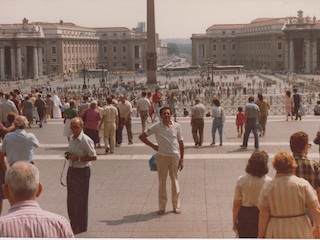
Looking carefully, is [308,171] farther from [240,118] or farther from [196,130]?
[240,118]

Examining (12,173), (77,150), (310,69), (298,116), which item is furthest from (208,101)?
(310,69)

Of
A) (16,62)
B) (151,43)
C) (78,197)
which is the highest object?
(16,62)

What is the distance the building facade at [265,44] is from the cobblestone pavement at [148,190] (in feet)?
201

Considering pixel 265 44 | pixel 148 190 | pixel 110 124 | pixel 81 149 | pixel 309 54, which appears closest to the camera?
pixel 81 149

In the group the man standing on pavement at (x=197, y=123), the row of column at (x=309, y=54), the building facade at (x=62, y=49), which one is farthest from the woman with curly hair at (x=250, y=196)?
the row of column at (x=309, y=54)

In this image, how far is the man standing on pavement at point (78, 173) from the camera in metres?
6.93

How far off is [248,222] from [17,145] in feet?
11.4

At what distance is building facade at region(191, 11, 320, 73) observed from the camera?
3607 inches

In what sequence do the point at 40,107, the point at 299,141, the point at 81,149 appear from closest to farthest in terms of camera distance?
the point at 299,141 → the point at 81,149 → the point at 40,107

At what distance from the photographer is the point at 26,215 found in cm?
349

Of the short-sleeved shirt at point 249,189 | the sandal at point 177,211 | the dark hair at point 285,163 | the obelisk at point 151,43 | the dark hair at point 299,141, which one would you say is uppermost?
the obelisk at point 151,43

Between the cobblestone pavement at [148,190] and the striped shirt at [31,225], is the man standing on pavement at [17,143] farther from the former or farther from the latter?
the striped shirt at [31,225]

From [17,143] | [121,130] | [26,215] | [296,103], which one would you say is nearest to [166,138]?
[17,143]

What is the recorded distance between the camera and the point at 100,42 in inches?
4678
